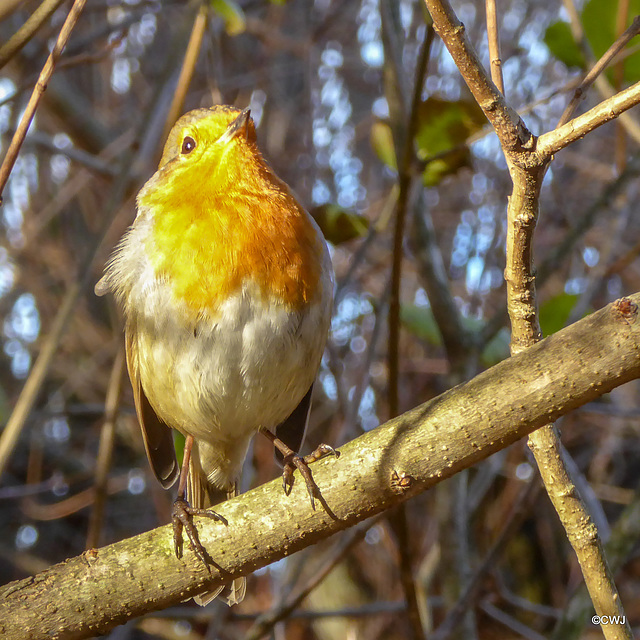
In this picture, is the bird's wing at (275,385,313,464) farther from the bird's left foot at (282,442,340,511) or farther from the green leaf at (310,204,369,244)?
the bird's left foot at (282,442,340,511)

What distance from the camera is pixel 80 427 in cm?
639

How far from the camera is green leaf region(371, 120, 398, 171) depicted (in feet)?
8.43

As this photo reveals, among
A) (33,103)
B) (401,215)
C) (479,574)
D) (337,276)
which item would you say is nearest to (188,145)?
(401,215)

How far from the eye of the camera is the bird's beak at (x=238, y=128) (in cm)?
233

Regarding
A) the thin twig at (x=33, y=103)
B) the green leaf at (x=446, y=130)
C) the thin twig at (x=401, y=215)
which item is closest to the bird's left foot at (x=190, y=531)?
the thin twig at (x=401, y=215)

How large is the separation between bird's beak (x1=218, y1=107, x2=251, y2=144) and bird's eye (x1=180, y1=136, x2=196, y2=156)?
0.13 m

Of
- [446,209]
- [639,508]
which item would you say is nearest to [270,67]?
[446,209]

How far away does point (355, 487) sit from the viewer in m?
1.56

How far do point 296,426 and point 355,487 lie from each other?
129cm

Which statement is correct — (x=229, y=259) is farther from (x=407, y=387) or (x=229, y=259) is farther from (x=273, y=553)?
(x=407, y=387)

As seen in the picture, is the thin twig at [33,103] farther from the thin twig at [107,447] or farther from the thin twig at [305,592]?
the thin twig at [305,592]

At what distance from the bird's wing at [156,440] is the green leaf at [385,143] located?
3.73ft

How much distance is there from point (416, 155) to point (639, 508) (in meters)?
1.37

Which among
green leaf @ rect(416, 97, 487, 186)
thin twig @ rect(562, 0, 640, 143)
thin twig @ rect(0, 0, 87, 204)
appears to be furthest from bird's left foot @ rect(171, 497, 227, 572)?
thin twig @ rect(562, 0, 640, 143)
